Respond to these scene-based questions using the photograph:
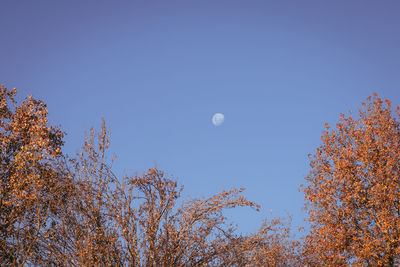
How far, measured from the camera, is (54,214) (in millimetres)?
14266

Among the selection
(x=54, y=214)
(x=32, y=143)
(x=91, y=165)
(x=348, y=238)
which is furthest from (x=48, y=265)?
(x=348, y=238)

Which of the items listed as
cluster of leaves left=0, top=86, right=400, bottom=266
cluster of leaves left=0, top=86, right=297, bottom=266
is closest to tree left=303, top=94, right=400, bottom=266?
cluster of leaves left=0, top=86, right=400, bottom=266

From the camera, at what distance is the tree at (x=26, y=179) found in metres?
13.6

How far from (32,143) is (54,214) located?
5.22m

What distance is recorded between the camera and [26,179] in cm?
1565

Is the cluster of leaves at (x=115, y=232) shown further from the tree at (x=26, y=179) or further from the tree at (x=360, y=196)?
the tree at (x=360, y=196)

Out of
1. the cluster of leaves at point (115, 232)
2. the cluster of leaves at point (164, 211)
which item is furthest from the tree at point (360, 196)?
the cluster of leaves at point (115, 232)

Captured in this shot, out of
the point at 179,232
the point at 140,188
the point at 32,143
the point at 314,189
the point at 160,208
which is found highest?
the point at 32,143

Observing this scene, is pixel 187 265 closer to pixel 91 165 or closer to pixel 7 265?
pixel 91 165

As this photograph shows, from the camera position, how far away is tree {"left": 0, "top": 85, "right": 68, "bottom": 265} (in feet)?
44.8

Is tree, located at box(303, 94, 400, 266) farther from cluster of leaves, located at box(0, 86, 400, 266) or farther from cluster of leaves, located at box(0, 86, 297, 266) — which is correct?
cluster of leaves, located at box(0, 86, 297, 266)

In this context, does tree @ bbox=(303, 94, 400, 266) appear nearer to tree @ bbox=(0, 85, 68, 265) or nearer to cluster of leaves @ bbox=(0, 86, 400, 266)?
cluster of leaves @ bbox=(0, 86, 400, 266)

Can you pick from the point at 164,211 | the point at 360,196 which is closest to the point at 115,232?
the point at 164,211

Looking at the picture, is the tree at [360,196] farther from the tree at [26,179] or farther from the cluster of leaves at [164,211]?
the tree at [26,179]
